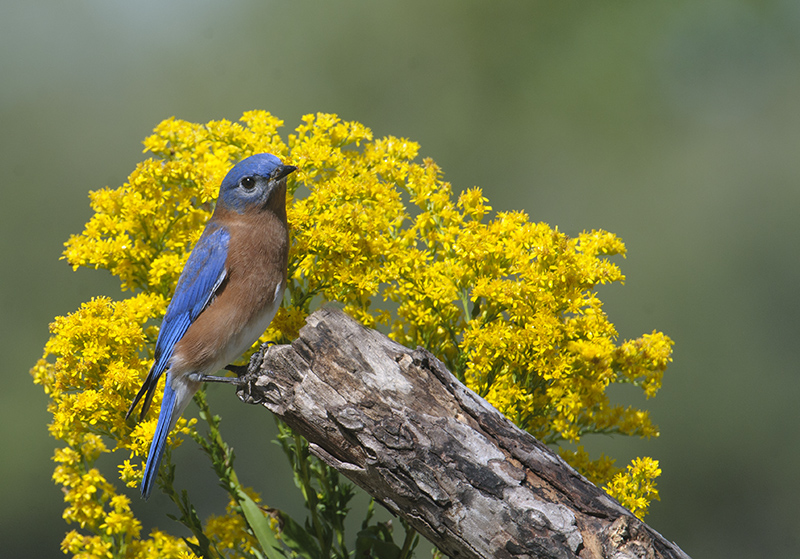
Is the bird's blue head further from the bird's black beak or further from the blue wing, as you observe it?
the blue wing

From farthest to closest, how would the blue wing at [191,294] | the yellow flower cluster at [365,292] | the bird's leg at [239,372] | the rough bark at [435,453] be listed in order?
1. the blue wing at [191,294]
2. the yellow flower cluster at [365,292]
3. the bird's leg at [239,372]
4. the rough bark at [435,453]

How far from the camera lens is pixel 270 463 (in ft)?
14.7

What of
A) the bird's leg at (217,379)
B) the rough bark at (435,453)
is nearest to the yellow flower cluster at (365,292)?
the bird's leg at (217,379)

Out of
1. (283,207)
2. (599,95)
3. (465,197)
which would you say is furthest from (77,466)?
(599,95)

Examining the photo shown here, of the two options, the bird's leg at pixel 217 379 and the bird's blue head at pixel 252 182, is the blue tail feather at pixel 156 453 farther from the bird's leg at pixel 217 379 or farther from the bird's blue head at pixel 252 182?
the bird's blue head at pixel 252 182

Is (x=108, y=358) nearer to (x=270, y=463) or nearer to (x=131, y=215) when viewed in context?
(x=131, y=215)

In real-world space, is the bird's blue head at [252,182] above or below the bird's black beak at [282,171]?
below

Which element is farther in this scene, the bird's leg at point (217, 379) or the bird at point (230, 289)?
the bird at point (230, 289)

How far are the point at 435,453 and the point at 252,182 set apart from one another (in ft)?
3.15

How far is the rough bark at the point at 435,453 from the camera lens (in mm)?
1559

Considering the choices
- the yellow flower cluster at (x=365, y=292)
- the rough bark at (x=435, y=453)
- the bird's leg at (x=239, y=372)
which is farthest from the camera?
the yellow flower cluster at (x=365, y=292)

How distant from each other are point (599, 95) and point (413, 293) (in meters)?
4.62

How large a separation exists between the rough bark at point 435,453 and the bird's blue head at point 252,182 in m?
0.51

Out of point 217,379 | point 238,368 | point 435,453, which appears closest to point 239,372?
point 238,368
